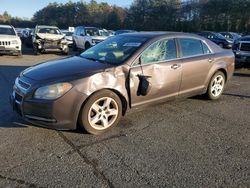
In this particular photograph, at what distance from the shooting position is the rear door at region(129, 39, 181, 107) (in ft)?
15.9

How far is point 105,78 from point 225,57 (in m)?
3.26

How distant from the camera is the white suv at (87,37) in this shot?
59.2 feet

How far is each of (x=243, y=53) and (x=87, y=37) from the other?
32.9ft

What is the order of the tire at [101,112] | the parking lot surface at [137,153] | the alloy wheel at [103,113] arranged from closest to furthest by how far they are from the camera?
the parking lot surface at [137,153] < the tire at [101,112] < the alloy wheel at [103,113]

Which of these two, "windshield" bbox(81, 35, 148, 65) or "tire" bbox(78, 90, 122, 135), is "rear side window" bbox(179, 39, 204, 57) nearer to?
"windshield" bbox(81, 35, 148, 65)

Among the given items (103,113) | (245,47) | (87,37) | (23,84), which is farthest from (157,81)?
(87,37)

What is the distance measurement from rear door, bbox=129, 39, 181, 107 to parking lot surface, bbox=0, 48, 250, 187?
418 mm

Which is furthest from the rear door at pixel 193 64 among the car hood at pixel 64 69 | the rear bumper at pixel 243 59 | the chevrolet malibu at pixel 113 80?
the rear bumper at pixel 243 59

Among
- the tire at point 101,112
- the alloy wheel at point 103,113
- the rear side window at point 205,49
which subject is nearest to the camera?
the tire at point 101,112

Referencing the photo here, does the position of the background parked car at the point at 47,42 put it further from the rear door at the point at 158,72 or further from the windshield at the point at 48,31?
the rear door at the point at 158,72

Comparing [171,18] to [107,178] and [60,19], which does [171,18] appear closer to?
[60,19]

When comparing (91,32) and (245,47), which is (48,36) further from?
(245,47)

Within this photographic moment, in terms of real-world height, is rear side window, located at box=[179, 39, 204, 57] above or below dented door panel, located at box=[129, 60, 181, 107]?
above

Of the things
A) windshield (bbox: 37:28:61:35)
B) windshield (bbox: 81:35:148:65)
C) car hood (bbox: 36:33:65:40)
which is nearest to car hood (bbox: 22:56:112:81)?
windshield (bbox: 81:35:148:65)
